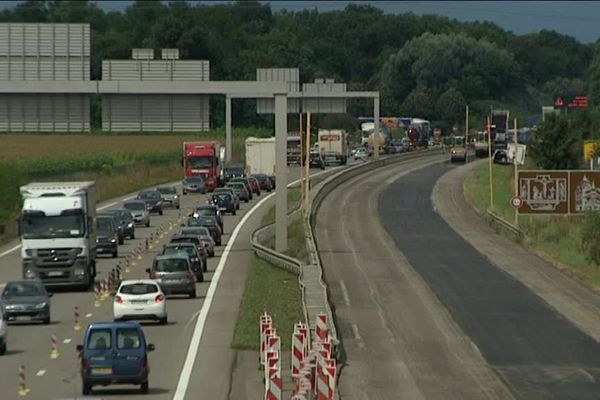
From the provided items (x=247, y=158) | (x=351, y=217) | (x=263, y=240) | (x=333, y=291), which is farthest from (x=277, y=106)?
(x=247, y=158)

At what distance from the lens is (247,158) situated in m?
119

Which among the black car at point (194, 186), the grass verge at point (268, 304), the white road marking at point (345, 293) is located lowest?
the white road marking at point (345, 293)

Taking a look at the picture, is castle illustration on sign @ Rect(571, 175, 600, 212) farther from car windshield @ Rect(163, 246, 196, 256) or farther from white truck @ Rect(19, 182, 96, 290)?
white truck @ Rect(19, 182, 96, 290)

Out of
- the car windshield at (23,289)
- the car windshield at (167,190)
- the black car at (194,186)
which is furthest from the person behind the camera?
the black car at (194,186)

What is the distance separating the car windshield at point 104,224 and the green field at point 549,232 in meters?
18.0

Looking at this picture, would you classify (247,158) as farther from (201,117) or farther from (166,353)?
(166,353)

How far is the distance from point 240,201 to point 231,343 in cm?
6172

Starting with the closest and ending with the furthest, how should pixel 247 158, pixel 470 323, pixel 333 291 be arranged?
pixel 470 323 < pixel 333 291 < pixel 247 158

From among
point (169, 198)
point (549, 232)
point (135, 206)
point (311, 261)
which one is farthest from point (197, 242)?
point (169, 198)

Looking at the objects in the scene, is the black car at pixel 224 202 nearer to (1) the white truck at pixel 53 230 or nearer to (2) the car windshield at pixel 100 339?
(1) the white truck at pixel 53 230

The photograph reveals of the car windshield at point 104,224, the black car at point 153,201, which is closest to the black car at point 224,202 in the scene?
the black car at point 153,201

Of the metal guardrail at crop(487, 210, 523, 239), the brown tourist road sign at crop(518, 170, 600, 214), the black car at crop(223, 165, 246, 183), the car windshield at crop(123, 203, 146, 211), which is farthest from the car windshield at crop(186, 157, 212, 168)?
the brown tourist road sign at crop(518, 170, 600, 214)

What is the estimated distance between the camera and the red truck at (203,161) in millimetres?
108000

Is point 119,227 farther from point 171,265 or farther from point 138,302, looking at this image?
point 138,302
